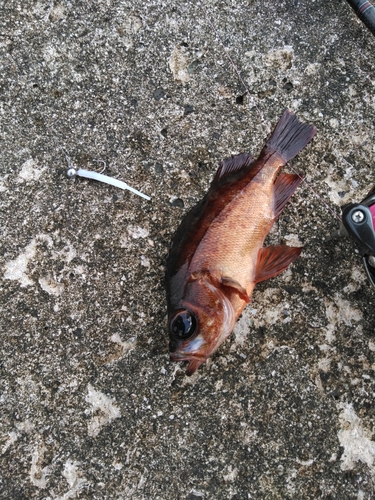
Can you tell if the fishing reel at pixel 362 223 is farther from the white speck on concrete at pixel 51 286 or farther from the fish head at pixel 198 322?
the white speck on concrete at pixel 51 286

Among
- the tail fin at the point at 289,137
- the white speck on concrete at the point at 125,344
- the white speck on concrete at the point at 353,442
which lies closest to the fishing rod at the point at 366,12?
the tail fin at the point at 289,137

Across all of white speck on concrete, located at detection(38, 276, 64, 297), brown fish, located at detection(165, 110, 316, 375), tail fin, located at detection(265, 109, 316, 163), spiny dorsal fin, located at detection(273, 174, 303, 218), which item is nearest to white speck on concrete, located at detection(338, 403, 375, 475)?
brown fish, located at detection(165, 110, 316, 375)

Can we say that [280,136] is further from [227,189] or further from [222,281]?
[222,281]

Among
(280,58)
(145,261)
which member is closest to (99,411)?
(145,261)

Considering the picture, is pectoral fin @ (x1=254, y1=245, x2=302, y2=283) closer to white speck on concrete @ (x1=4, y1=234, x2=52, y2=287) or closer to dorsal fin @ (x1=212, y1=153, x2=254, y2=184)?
dorsal fin @ (x1=212, y1=153, x2=254, y2=184)

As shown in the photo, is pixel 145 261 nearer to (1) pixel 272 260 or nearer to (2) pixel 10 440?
(1) pixel 272 260
